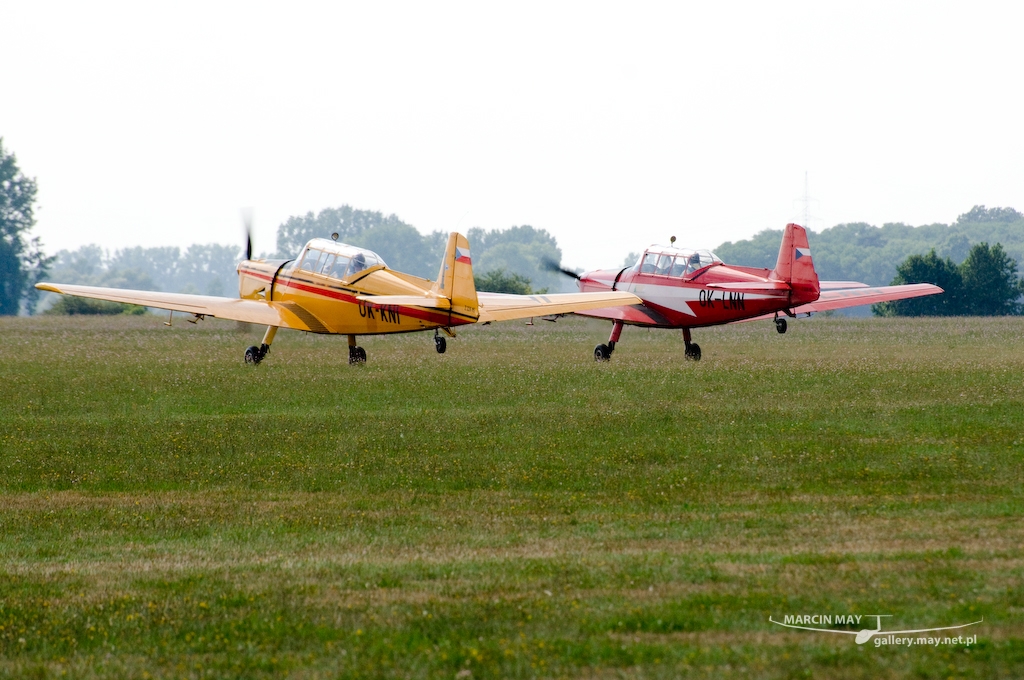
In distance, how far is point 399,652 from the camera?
7.65 m

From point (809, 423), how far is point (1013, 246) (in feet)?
463

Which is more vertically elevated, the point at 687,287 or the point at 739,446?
the point at 687,287

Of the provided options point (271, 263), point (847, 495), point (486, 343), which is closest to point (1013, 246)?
point (486, 343)

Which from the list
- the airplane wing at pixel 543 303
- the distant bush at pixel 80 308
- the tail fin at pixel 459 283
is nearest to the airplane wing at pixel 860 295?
the airplane wing at pixel 543 303

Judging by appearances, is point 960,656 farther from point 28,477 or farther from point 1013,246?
point 1013,246

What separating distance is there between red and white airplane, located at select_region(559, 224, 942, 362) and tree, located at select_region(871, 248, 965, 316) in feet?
138

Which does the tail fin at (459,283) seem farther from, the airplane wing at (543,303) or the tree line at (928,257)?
the tree line at (928,257)

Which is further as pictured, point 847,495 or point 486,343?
point 486,343

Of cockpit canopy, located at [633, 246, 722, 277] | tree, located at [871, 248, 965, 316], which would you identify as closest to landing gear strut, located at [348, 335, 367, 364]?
cockpit canopy, located at [633, 246, 722, 277]

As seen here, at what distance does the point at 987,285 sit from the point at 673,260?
5136 cm

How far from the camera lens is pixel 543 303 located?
1110 inches

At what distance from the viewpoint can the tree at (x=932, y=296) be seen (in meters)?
71.2

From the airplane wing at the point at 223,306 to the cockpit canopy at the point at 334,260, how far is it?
118 centimetres

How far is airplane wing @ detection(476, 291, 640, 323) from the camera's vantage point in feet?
88.5
